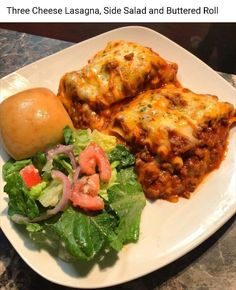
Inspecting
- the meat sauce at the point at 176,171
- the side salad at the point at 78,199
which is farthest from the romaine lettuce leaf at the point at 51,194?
the meat sauce at the point at 176,171

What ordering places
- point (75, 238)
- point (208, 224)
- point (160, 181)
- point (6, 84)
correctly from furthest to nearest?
point (6, 84), point (160, 181), point (208, 224), point (75, 238)

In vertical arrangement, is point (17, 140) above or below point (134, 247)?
above

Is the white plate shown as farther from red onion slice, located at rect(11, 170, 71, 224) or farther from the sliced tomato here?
the sliced tomato

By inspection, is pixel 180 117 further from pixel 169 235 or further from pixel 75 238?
pixel 75 238

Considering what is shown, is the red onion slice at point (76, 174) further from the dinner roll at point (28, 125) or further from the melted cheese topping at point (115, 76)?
the melted cheese topping at point (115, 76)

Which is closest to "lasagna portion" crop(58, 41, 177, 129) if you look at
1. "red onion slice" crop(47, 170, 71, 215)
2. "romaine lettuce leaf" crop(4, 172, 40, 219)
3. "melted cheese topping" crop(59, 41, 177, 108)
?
"melted cheese topping" crop(59, 41, 177, 108)

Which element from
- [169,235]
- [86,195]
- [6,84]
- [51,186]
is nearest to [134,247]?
[169,235]

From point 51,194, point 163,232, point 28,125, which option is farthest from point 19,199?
point 163,232
